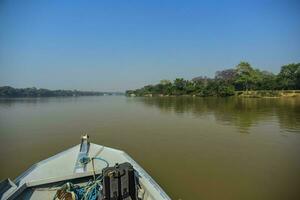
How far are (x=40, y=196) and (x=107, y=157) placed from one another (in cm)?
105

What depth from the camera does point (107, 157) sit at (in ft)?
10.4

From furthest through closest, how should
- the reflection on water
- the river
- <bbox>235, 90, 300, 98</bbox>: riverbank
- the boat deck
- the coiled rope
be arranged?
<bbox>235, 90, 300, 98</bbox>: riverbank, the reflection on water, the river, the boat deck, the coiled rope

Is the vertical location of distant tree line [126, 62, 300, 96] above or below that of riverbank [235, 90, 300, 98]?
above

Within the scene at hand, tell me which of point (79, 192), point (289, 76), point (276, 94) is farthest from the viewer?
point (289, 76)

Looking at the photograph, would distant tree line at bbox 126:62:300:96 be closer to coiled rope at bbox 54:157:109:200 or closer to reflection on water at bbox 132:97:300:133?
reflection on water at bbox 132:97:300:133

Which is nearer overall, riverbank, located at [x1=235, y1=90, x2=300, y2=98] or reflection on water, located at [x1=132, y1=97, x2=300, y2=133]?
reflection on water, located at [x1=132, y1=97, x2=300, y2=133]

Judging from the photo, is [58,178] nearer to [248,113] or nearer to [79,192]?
[79,192]

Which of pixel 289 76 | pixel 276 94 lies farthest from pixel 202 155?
pixel 289 76

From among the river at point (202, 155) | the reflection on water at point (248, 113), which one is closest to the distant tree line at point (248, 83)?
the reflection on water at point (248, 113)

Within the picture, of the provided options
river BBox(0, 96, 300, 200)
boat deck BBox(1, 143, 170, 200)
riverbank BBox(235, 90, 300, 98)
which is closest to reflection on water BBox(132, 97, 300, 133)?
river BBox(0, 96, 300, 200)

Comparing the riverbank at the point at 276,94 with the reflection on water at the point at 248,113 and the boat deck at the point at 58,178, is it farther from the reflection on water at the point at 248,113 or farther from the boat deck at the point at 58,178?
the boat deck at the point at 58,178

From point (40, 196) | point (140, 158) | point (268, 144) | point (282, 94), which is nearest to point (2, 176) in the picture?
point (40, 196)

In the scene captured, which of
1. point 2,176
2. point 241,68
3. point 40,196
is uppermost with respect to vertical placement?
point 241,68

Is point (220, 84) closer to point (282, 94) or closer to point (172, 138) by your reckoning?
point (282, 94)
